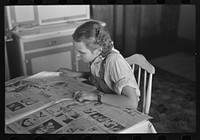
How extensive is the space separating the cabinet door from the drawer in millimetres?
39

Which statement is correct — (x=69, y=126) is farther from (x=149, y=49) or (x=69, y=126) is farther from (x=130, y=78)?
(x=149, y=49)

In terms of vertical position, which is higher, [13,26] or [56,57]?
[13,26]

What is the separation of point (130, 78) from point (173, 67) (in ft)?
5.03

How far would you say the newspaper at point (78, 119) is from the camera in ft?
2.83

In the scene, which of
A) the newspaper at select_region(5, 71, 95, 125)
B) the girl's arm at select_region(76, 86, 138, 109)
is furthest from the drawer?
the girl's arm at select_region(76, 86, 138, 109)

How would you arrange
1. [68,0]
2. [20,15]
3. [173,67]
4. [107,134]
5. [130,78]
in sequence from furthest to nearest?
[173,67] → [20,15] → [68,0] → [130,78] → [107,134]

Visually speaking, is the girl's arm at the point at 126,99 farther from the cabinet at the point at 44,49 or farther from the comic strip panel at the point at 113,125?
the cabinet at the point at 44,49

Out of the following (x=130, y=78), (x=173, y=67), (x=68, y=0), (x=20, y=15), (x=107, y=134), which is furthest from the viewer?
(x=173, y=67)

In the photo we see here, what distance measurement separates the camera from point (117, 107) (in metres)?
0.97

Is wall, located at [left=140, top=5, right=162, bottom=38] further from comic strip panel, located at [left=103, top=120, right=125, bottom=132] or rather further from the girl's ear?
comic strip panel, located at [left=103, top=120, right=125, bottom=132]

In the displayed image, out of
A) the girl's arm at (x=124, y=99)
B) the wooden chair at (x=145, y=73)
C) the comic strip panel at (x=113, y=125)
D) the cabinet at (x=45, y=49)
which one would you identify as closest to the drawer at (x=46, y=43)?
the cabinet at (x=45, y=49)

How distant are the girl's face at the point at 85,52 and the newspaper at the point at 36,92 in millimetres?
146
